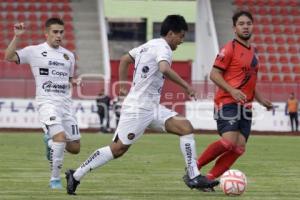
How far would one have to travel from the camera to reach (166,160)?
18516mm

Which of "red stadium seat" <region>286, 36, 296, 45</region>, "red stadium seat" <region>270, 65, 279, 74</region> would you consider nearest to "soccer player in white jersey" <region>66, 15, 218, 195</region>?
"red stadium seat" <region>270, 65, 279, 74</region>

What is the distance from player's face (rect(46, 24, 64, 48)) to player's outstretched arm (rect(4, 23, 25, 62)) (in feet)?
2.45

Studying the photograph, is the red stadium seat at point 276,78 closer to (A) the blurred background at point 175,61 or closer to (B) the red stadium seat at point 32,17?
(A) the blurred background at point 175,61

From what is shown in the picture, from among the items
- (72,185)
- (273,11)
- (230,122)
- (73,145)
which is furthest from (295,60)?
(72,185)

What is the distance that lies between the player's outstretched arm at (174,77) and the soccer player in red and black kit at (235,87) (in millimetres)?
985

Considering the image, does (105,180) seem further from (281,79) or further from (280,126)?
(281,79)

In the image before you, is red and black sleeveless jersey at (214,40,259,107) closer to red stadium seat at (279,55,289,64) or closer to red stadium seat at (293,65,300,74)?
red stadium seat at (293,65,300,74)

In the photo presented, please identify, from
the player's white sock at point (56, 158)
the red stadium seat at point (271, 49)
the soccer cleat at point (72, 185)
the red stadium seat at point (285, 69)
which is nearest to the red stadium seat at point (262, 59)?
the red stadium seat at point (271, 49)

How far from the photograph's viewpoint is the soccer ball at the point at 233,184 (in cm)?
1085

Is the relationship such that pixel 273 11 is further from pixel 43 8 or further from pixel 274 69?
pixel 43 8

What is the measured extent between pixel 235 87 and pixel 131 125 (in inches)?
63.3

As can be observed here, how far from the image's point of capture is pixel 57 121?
40.3 ft

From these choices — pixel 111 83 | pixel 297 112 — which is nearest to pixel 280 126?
pixel 297 112

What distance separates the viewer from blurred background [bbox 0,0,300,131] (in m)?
37.1
